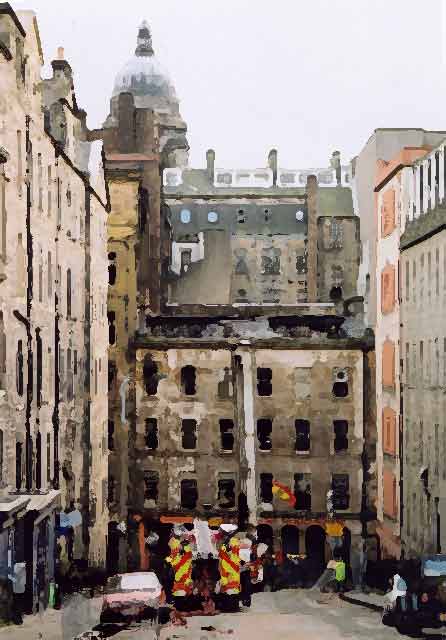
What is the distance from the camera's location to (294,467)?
50.5 ft

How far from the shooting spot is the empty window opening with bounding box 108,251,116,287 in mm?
15258

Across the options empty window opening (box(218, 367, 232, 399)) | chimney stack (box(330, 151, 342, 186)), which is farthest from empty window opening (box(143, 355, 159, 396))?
chimney stack (box(330, 151, 342, 186))

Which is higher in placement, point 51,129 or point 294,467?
A: point 51,129

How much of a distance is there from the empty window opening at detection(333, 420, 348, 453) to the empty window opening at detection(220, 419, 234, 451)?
157 cm

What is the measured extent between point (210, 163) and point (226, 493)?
458 cm

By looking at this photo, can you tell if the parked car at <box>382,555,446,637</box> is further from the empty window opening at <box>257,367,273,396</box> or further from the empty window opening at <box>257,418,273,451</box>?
the empty window opening at <box>257,367,273,396</box>

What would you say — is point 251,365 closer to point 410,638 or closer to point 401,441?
point 401,441

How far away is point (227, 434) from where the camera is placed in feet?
52.6

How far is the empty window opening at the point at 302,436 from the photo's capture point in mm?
16016

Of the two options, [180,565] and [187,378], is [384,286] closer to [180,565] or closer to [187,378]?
[187,378]

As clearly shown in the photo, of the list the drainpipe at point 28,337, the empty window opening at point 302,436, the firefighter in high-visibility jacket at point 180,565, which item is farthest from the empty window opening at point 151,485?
the drainpipe at point 28,337

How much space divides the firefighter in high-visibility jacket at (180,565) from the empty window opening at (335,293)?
169 inches

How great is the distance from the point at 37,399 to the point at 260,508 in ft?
15.1

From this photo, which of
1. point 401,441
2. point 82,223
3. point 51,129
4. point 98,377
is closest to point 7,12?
point 51,129
